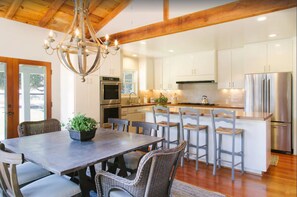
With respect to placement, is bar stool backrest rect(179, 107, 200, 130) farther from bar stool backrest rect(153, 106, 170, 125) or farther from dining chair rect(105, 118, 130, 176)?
dining chair rect(105, 118, 130, 176)

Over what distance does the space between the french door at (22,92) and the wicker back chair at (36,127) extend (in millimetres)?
1220

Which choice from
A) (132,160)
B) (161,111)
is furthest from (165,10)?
(132,160)

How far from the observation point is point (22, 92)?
3957 mm

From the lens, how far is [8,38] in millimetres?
3740

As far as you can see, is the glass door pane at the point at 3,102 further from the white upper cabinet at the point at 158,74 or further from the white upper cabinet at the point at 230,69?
the white upper cabinet at the point at 230,69

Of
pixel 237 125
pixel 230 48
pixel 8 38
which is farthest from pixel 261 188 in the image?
pixel 8 38

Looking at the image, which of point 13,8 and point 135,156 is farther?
point 13,8

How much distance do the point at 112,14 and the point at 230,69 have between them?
3.38m

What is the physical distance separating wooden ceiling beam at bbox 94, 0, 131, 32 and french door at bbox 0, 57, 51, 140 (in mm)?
1366

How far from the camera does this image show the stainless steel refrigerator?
170 inches

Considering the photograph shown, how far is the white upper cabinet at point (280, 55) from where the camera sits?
4352 mm

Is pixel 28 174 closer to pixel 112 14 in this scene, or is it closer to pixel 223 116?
pixel 223 116

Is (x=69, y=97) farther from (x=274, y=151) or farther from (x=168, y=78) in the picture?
(x=274, y=151)

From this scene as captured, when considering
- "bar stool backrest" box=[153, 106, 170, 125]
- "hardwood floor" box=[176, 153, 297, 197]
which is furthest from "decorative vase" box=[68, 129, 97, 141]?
"bar stool backrest" box=[153, 106, 170, 125]
